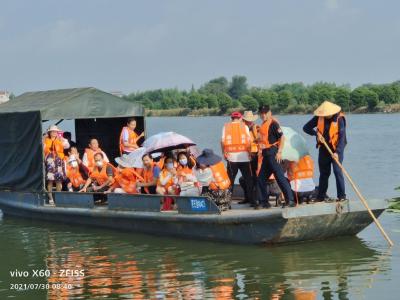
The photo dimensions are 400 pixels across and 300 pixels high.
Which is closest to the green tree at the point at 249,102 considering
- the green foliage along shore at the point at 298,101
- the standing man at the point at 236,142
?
the green foliage along shore at the point at 298,101

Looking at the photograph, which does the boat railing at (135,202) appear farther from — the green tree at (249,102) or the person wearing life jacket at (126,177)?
the green tree at (249,102)

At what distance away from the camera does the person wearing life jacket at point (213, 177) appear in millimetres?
13148

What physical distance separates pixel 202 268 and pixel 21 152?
618 centimetres

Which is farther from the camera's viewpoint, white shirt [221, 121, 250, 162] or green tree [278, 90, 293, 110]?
green tree [278, 90, 293, 110]

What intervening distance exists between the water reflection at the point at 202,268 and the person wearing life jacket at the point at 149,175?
79cm

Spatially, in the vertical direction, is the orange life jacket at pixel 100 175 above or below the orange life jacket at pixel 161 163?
below

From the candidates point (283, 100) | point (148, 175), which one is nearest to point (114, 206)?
point (148, 175)

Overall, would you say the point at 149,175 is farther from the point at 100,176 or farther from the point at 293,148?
the point at 293,148

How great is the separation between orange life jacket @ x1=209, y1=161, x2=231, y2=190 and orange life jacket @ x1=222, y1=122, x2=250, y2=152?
16.3 inches

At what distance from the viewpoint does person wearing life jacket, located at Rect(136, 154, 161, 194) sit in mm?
14633

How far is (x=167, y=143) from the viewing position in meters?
14.5

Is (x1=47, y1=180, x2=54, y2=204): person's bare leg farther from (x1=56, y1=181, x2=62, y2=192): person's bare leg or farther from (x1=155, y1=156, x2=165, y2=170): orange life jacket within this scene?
(x1=155, y1=156, x2=165, y2=170): orange life jacket

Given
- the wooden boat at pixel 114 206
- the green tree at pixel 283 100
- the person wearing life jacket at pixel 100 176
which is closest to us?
the wooden boat at pixel 114 206

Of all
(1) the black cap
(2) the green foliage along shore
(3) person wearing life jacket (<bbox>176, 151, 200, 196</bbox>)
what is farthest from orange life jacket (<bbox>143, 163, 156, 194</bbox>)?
(2) the green foliage along shore
